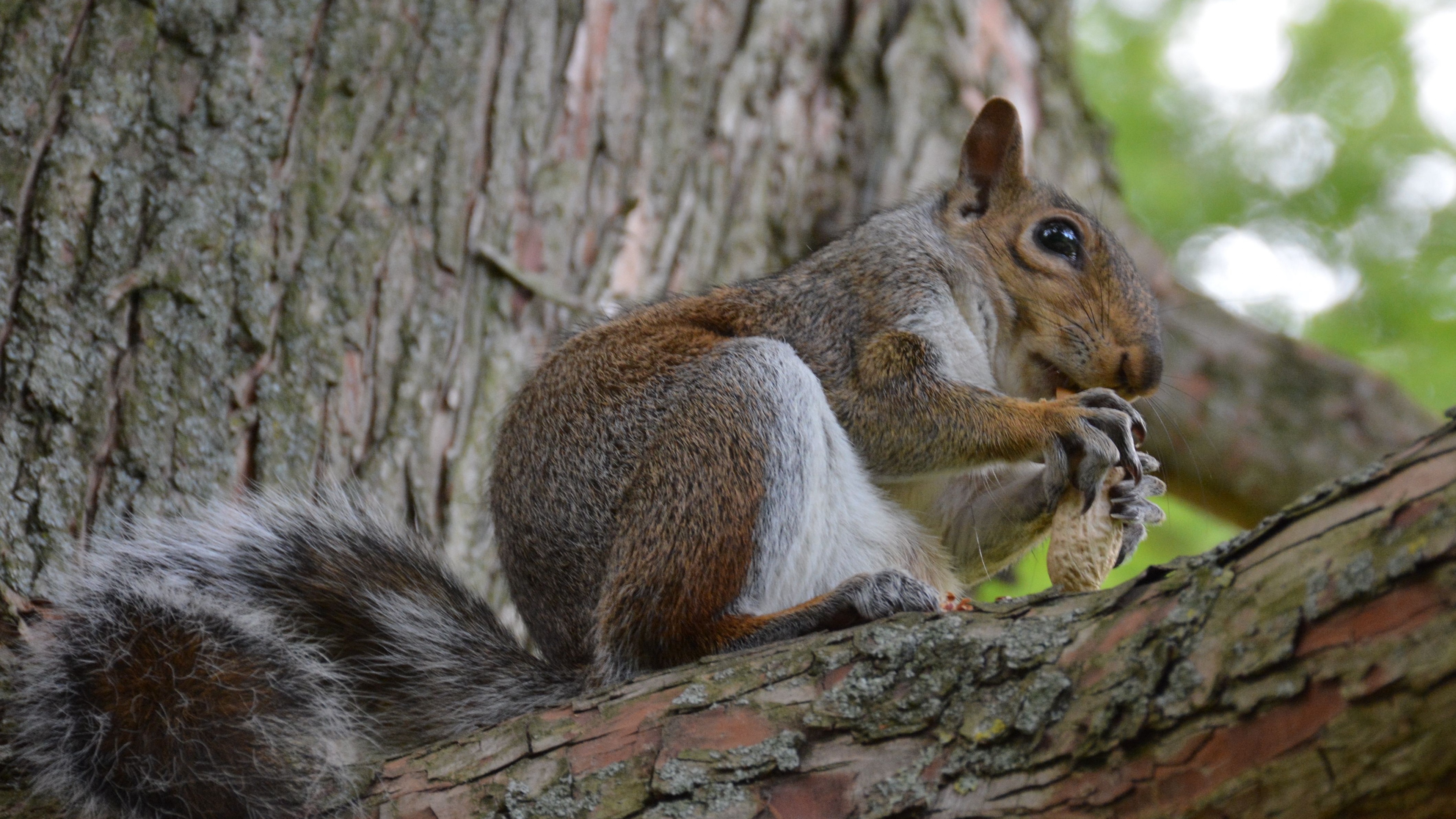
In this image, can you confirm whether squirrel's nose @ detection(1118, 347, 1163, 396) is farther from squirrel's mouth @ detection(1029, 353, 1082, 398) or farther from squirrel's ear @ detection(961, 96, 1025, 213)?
squirrel's ear @ detection(961, 96, 1025, 213)

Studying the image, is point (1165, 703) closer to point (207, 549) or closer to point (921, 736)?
point (921, 736)

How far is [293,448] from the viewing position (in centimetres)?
264

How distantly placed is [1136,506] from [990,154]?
3.61 feet

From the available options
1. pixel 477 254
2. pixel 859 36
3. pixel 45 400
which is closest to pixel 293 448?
pixel 45 400

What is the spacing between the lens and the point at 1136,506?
2.25m

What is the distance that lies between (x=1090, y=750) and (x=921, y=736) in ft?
0.82

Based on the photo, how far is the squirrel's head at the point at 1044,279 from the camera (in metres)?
2.61

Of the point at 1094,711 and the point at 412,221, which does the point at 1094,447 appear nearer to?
the point at 1094,711

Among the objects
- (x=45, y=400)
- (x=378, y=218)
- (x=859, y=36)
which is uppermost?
(x=859, y=36)

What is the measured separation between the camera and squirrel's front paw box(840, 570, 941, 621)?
198 cm

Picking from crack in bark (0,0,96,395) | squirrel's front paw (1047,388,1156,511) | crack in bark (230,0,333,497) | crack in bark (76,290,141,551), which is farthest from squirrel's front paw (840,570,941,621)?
crack in bark (0,0,96,395)

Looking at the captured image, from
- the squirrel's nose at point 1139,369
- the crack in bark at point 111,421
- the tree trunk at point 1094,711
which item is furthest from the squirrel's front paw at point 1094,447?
the crack in bark at point 111,421

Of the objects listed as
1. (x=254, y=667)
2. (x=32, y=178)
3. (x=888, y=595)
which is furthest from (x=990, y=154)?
(x=32, y=178)

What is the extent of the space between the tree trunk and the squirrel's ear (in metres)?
1.54
